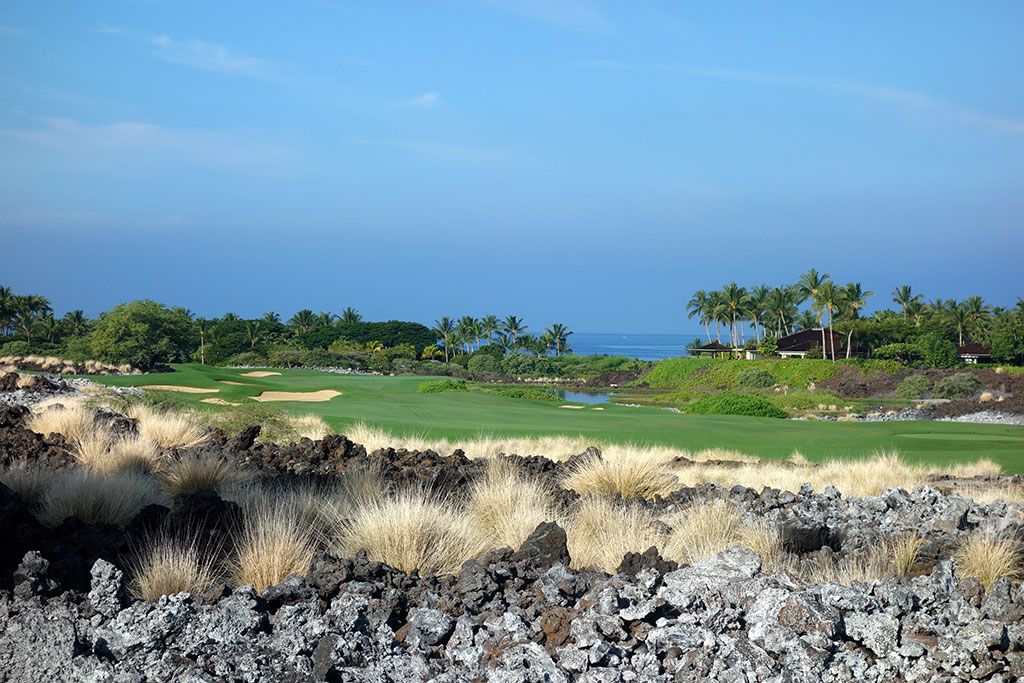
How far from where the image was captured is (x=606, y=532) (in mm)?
7770

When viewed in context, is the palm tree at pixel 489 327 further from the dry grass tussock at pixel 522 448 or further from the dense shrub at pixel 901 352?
the dry grass tussock at pixel 522 448

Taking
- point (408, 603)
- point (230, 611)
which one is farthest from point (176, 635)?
point (408, 603)

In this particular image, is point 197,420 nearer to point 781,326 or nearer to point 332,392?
point 332,392

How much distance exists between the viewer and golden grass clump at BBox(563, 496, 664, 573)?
689 cm

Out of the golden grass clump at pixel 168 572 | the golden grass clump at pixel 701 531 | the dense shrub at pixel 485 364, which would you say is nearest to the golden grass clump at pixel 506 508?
the golden grass clump at pixel 701 531

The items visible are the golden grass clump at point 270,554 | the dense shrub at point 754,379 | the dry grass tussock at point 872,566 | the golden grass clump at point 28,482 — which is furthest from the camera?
the dense shrub at point 754,379

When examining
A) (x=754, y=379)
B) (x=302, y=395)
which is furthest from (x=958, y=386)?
(x=302, y=395)

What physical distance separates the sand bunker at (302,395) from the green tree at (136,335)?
11.8 m

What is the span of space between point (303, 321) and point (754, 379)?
52.5 meters

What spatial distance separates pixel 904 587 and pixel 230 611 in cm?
416

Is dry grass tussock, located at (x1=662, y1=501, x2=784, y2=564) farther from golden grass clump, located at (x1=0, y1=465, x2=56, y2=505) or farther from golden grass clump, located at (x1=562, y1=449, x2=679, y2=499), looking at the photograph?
golden grass clump, located at (x1=0, y1=465, x2=56, y2=505)

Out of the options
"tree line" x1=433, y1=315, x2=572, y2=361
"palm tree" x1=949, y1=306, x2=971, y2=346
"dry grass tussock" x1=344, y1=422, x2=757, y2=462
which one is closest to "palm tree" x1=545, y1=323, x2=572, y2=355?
"tree line" x1=433, y1=315, x2=572, y2=361

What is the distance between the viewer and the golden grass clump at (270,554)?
6062 mm

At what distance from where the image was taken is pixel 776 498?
9914mm
